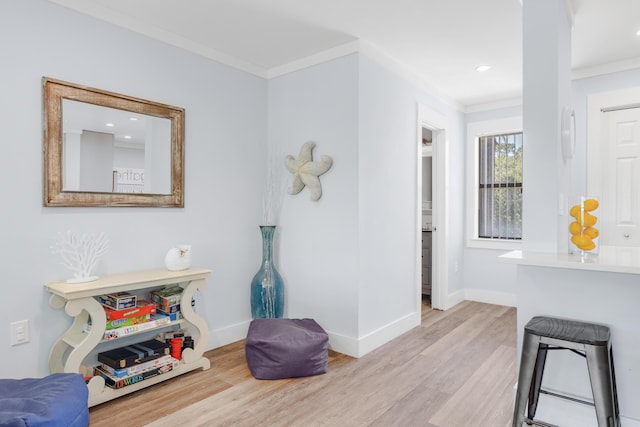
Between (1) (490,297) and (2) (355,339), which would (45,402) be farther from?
(1) (490,297)

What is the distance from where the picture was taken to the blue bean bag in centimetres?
139

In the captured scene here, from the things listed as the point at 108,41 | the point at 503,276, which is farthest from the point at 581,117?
the point at 108,41

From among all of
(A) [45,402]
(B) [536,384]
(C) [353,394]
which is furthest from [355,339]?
(A) [45,402]

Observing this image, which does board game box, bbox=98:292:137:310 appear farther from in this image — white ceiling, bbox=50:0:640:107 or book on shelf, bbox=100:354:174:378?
white ceiling, bbox=50:0:640:107

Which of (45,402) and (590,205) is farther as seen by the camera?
(590,205)

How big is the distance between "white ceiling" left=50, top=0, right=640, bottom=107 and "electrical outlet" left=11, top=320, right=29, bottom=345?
1872 millimetres

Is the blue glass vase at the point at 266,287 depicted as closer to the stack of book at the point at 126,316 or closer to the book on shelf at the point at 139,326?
the book on shelf at the point at 139,326

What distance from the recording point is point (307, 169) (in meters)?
3.22

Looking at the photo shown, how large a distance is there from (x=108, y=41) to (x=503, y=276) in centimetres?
447

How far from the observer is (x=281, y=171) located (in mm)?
3486

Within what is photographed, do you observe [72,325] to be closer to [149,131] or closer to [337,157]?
[149,131]

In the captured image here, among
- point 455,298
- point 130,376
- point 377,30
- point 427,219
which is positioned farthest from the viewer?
point 427,219

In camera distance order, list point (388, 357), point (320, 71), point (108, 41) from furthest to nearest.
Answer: point (320, 71)
point (388, 357)
point (108, 41)

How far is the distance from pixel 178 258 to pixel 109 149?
2.76 ft
